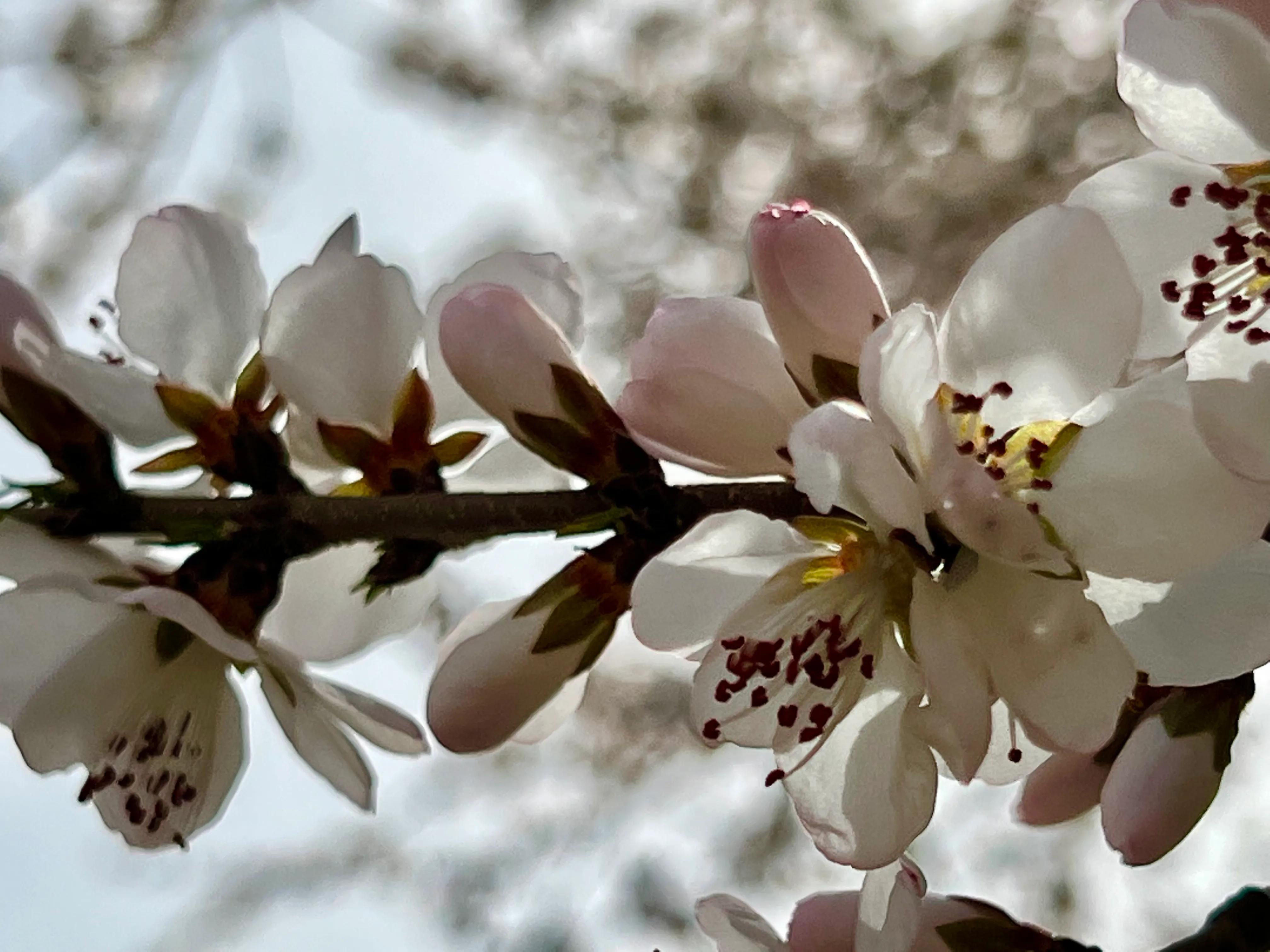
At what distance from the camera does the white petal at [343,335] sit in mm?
488

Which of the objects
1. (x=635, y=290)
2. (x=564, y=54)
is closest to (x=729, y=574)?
(x=635, y=290)

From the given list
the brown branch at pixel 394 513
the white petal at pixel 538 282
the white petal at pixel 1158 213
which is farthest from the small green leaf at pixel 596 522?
the white petal at pixel 1158 213

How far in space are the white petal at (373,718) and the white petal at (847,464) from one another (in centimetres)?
23

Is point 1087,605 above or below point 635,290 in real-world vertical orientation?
above

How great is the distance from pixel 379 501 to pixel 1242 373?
1.06 ft

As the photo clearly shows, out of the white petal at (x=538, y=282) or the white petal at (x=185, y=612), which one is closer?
the white petal at (x=185, y=612)

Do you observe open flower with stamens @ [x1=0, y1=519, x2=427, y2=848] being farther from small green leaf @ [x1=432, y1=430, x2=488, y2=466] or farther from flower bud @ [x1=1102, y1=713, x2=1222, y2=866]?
flower bud @ [x1=1102, y1=713, x2=1222, y2=866]

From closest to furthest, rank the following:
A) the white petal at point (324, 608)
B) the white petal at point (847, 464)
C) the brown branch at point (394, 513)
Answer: the white petal at point (847, 464), the brown branch at point (394, 513), the white petal at point (324, 608)

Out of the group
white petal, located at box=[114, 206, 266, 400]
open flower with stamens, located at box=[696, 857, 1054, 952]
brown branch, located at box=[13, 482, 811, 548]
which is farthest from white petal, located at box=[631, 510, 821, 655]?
white petal, located at box=[114, 206, 266, 400]

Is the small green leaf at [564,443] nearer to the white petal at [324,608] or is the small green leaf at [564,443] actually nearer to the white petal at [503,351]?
the white petal at [503,351]

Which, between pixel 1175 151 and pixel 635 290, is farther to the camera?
pixel 635 290

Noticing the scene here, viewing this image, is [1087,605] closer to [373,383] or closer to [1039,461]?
[1039,461]

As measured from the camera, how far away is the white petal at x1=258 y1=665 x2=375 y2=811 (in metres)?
0.51

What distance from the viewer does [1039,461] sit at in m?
0.39
